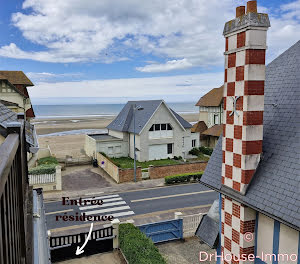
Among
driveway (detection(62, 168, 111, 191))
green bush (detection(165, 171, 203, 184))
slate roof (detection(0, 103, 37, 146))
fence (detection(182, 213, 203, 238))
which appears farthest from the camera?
green bush (detection(165, 171, 203, 184))

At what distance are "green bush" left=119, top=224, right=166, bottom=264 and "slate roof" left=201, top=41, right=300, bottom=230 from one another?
3.86 metres

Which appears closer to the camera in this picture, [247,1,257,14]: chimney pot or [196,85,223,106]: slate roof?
[247,1,257,14]: chimney pot

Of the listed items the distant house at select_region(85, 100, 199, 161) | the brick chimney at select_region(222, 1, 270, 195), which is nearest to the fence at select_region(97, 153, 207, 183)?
the distant house at select_region(85, 100, 199, 161)

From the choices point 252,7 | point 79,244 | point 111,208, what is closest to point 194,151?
point 111,208

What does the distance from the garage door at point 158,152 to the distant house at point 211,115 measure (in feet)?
30.1

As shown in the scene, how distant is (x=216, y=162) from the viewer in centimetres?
817

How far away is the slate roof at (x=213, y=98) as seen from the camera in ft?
133

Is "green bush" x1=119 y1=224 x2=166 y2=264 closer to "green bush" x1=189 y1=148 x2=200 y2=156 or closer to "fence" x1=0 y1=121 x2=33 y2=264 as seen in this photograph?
"fence" x1=0 y1=121 x2=33 y2=264

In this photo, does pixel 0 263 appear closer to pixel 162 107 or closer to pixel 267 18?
pixel 267 18

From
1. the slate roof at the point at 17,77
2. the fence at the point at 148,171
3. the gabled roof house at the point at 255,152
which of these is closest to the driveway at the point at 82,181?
the fence at the point at 148,171

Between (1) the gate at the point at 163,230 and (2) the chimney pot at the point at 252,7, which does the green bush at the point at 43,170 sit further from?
(2) the chimney pot at the point at 252,7

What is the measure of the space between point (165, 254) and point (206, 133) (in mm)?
27791

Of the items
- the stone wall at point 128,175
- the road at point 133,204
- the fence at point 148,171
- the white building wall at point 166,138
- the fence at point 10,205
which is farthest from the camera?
the white building wall at point 166,138

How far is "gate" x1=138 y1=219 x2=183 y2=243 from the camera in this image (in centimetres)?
1310
